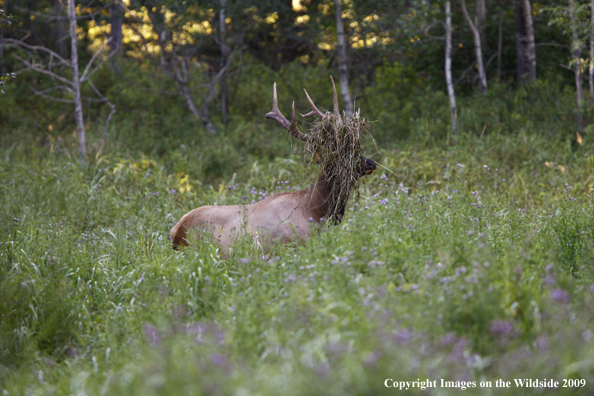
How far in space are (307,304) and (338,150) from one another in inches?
84.4

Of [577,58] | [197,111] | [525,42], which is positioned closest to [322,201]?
[577,58]

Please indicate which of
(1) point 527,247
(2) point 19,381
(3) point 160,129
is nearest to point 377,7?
(3) point 160,129

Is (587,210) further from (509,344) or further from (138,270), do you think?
(138,270)

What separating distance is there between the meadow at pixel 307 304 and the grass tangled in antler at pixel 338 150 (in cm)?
Result: 44

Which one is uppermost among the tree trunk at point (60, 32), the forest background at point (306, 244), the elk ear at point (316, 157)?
the tree trunk at point (60, 32)

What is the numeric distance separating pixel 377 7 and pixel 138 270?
33.0 ft

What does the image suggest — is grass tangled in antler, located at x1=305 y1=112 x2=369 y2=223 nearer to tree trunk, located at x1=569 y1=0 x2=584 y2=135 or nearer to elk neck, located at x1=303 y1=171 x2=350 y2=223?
elk neck, located at x1=303 y1=171 x2=350 y2=223

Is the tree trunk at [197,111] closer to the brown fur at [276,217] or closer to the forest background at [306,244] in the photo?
the forest background at [306,244]

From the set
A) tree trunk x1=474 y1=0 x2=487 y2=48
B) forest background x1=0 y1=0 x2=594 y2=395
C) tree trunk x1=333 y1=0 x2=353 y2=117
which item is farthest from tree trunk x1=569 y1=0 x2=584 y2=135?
tree trunk x1=333 y1=0 x2=353 y2=117

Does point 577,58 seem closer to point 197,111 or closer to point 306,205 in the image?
point 306,205

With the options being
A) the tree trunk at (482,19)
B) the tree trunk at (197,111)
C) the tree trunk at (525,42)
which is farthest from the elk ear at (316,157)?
the tree trunk at (482,19)

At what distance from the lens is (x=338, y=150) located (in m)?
5.17

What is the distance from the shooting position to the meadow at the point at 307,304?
2.64 meters

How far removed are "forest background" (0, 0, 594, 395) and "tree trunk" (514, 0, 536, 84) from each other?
7 centimetres
